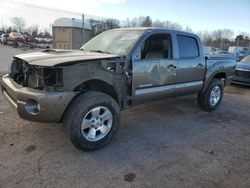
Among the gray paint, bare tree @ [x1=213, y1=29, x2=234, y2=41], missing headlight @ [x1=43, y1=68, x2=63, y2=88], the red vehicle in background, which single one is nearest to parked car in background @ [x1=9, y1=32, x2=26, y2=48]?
the red vehicle in background

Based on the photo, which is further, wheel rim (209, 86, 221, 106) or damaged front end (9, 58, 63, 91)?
wheel rim (209, 86, 221, 106)

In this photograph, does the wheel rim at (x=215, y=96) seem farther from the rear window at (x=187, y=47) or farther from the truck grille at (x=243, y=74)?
the truck grille at (x=243, y=74)

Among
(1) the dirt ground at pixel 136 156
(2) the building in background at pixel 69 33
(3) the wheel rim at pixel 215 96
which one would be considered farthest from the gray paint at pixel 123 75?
(2) the building in background at pixel 69 33

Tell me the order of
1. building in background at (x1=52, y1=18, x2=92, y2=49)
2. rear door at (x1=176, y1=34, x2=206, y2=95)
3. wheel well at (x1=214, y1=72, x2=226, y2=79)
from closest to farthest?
1. rear door at (x1=176, y1=34, x2=206, y2=95)
2. wheel well at (x1=214, y1=72, x2=226, y2=79)
3. building in background at (x1=52, y1=18, x2=92, y2=49)

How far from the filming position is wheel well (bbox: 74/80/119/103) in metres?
3.54

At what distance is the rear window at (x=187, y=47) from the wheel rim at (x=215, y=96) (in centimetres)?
119

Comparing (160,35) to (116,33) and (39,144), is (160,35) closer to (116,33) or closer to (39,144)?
(116,33)

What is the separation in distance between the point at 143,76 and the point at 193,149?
1.44m

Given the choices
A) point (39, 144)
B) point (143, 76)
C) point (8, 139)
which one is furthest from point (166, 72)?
point (8, 139)

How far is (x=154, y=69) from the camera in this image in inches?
164

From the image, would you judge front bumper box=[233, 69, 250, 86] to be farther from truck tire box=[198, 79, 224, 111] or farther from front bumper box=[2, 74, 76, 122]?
front bumper box=[2, 74, 76, 122]

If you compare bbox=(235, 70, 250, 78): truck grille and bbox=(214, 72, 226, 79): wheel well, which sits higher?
bbox=(214, 72, 226, 79): wheel well

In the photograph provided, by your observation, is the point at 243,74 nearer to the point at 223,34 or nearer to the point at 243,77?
the point at 243,77

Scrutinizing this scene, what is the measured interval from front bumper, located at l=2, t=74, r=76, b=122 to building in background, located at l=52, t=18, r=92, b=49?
830 centimetres
